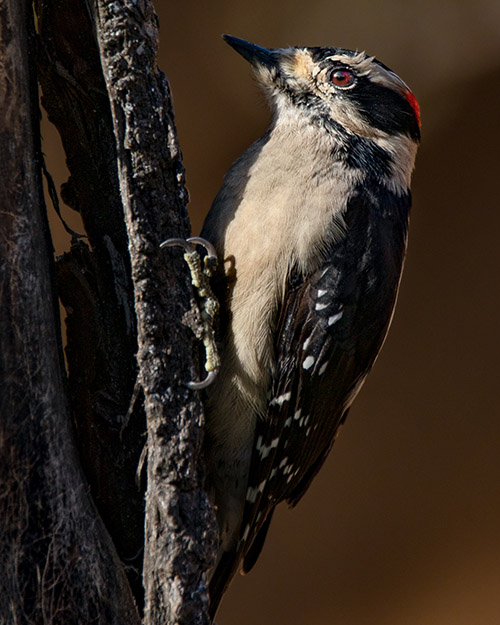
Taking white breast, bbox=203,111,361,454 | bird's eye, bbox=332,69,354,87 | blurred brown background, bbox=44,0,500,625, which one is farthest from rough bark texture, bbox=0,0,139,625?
blurred brown background, bbox=44,0,500,625

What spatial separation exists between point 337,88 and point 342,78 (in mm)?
44

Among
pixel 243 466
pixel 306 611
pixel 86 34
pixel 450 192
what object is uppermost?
pixel 86 34

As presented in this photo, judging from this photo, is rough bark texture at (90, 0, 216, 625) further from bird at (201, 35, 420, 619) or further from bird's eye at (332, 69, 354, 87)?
bird's eye at (332, 69, 354, 87)

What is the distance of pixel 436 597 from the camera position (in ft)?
13.1

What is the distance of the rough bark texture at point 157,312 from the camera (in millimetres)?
1579

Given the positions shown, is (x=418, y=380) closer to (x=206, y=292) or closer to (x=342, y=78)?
(x=342, y=78)

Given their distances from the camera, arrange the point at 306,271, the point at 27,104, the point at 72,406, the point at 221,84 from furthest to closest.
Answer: the point at 221,84 < the point at 306,271 < the point at 72,406 < the point at 27,104

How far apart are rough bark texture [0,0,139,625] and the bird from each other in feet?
2.01

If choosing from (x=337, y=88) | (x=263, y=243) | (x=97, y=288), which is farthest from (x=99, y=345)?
(x=337, y=88)

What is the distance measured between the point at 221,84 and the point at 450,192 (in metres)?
1.42

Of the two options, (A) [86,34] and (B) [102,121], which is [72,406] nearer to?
(B) [102,121]

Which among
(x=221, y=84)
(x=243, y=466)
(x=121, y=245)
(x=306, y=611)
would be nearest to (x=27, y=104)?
(x=121, y=245)

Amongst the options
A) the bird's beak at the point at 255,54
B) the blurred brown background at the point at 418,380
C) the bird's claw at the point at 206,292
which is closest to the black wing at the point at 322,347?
the bird's claw at the point at 206,292

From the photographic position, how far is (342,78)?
91.6 inches
